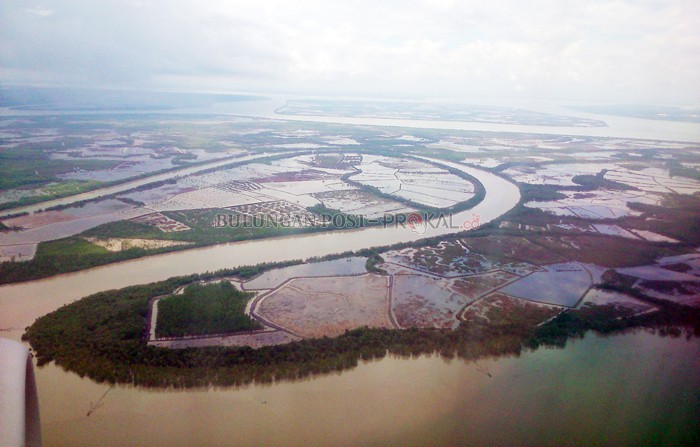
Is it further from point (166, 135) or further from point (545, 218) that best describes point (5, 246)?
point (166, 135)

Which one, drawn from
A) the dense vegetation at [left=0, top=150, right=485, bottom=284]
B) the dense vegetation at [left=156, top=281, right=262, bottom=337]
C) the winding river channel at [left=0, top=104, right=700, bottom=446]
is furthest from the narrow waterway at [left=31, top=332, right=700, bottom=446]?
the dense vegetation at [left=0, top=150, right=485, bottom=284]

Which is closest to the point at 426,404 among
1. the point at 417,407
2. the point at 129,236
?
the point at 417,407

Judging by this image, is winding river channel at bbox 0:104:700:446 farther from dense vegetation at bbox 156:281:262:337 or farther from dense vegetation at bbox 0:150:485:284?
dense vegetation at bbox 0:150:485:284

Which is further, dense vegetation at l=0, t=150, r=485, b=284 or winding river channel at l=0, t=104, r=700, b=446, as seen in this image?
dense vegetation at l=0, t=150, r=485, b=284

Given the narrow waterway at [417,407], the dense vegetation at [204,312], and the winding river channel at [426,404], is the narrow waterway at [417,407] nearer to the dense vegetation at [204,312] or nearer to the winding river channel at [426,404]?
the winding river channel at [426,404]

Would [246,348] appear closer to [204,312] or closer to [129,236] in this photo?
[204,312]

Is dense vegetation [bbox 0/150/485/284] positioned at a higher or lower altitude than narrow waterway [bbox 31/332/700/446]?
higher
